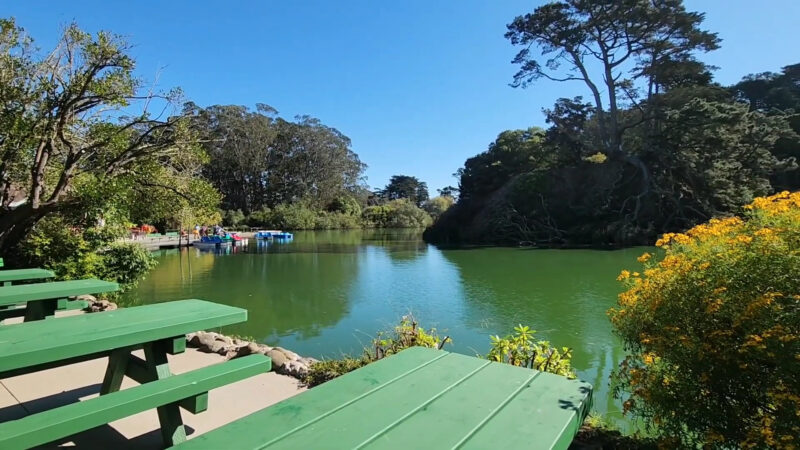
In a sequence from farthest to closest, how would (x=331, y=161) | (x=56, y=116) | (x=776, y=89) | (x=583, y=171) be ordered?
(x=331, y=161), (x=776, y=89), (x=583, y=171), (x=56, y=116)

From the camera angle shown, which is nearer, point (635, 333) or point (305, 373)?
point (635, 333)

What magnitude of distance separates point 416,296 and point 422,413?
8.90 metres

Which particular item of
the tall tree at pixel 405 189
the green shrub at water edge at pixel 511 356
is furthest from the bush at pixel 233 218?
the green shrub at water edge at pixel 511 356

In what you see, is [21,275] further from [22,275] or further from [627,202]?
[627,202]

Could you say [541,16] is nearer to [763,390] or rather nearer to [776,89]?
[776,89]

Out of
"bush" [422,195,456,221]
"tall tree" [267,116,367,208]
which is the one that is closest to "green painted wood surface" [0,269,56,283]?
"tall tree" [267,116,367,208]

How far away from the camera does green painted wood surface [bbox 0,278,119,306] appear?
7.63 ft

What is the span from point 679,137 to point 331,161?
3276 cm

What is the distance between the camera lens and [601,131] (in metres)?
24.9

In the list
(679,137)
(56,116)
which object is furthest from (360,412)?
(679,137)

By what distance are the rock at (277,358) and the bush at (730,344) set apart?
238 cm

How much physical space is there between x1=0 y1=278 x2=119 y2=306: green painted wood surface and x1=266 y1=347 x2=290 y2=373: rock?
1.20 metres

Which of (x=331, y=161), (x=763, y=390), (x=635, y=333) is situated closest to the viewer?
(x=763, y=390)

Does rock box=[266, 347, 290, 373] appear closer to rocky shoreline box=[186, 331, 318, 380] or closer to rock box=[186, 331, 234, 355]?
rocky shoreline box=[186, 331, 318, 380]
